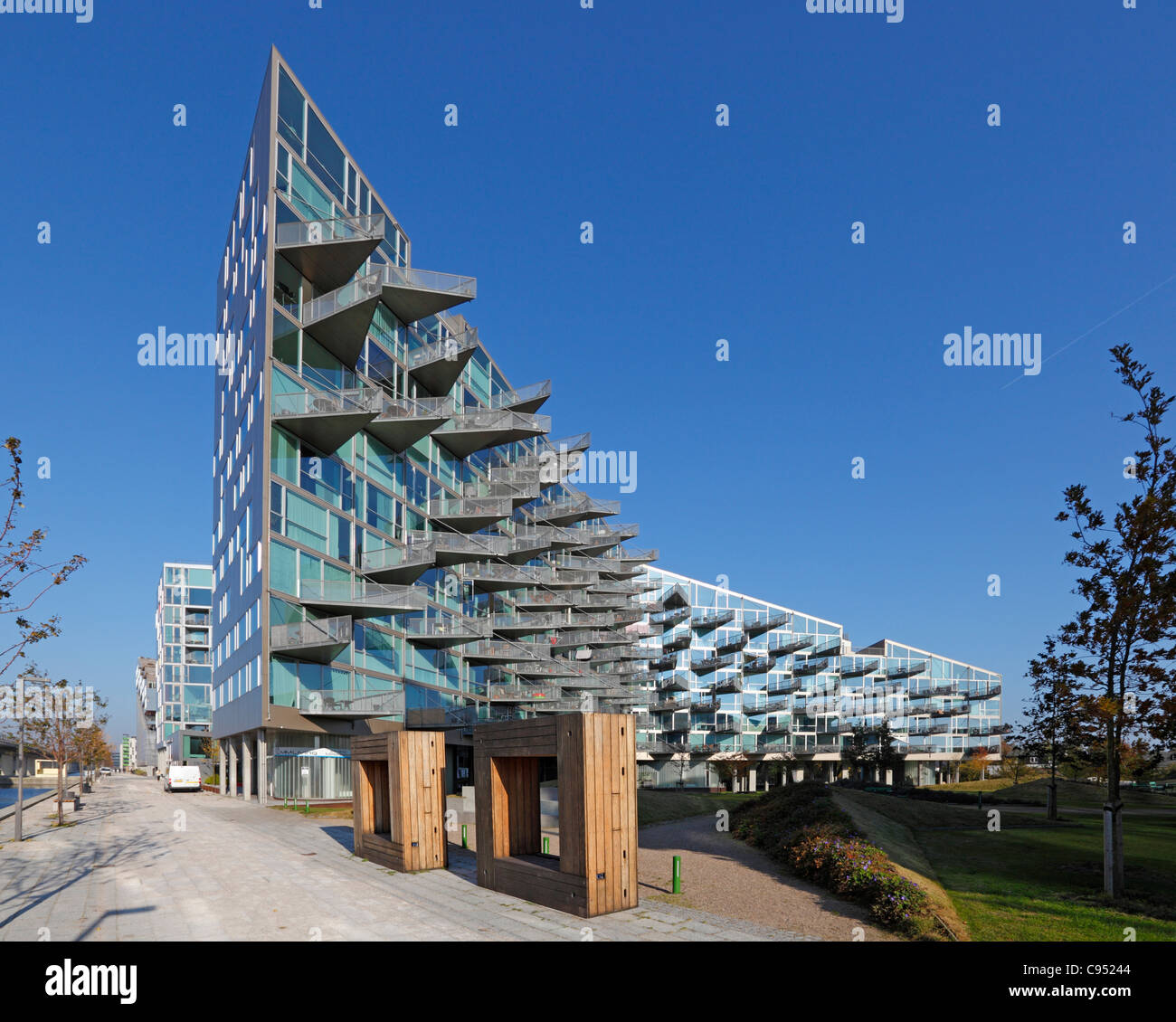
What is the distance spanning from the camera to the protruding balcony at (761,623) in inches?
3386

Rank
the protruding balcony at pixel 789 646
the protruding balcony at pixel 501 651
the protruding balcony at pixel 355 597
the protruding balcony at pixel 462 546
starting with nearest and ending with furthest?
the protruding balcony at pixel 355 597 → the protruding balcony at pixel 462 546 → the protruding balcony at pixel 501 651 → the protruding balcony at pixel 789 646

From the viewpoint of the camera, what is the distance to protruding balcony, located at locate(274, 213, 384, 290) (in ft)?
113

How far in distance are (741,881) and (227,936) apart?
900 cm

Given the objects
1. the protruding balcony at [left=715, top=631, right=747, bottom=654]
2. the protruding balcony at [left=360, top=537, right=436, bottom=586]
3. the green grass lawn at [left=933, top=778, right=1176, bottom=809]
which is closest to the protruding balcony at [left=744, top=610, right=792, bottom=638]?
the protruding balcony at [left=715, top=631, right=747, bottom=654]

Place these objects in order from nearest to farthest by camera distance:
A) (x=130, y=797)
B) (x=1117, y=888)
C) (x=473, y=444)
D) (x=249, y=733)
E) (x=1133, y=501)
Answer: (x=1117, y=888)
(x=1133, y=501)
(x=249, y=733)
(x=130, y=797)
(x=473, y=444)

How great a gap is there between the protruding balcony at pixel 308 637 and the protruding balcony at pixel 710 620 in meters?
54.3

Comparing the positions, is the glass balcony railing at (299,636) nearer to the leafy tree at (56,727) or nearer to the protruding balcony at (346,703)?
the protruding balcony at (346,703)

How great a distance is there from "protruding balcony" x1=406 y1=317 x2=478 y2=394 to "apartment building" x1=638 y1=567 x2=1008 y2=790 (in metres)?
39.5

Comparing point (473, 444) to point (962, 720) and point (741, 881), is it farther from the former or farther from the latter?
point (962, 720)

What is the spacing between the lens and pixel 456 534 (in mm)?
43938

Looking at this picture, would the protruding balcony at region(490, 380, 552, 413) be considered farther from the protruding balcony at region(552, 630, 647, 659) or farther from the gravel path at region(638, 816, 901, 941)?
the gravel path at region(638, 816, 901, 941)

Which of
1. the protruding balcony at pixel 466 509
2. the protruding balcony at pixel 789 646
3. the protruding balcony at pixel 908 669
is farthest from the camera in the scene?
the protruding balcony at pixel 908 669

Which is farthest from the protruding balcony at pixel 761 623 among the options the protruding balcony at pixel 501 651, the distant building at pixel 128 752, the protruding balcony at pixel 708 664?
the distant building at pixel 128 752
